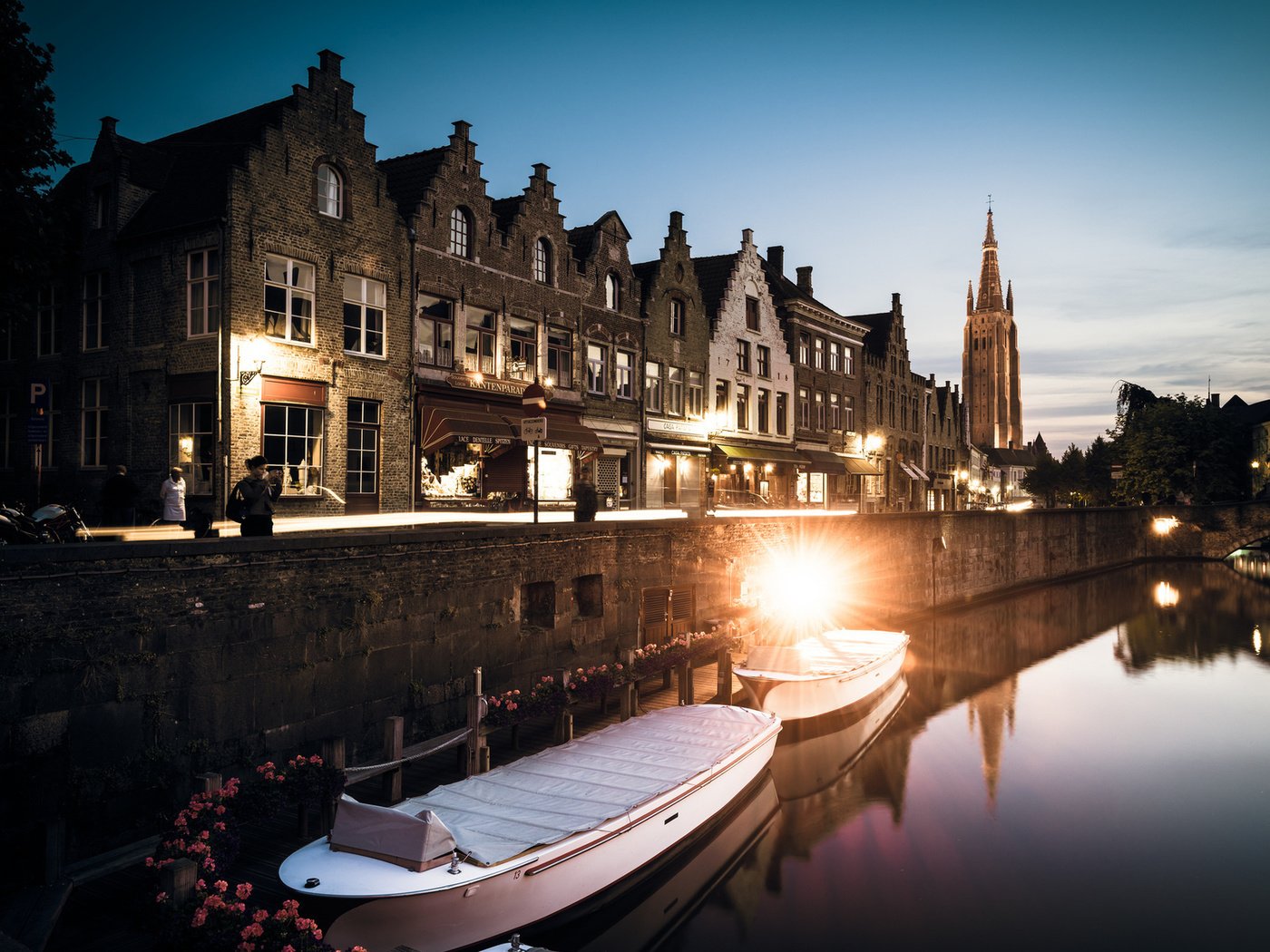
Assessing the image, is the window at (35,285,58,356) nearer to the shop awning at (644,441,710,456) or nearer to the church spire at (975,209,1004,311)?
the shop awning at (644,441,710,456)

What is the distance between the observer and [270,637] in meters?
11.7

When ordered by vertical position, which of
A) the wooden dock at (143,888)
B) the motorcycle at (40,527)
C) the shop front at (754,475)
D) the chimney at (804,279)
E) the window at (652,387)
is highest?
the chimney at (804,279)

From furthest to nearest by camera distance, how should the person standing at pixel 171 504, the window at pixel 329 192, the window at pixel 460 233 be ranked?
1. the window at pixel 460 233
2. the window at pixel 329 192
3. the person standing at pixel 171 504

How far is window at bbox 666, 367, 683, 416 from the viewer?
115 ft

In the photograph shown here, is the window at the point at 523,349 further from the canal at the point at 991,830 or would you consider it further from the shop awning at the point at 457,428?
the canal at the point at 991,830

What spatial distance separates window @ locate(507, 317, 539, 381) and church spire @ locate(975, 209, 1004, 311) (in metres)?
142

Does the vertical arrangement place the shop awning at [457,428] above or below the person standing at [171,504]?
above

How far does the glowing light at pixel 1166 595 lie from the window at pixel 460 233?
38893 millimetres

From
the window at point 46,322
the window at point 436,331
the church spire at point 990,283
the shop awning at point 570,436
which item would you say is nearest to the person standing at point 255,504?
the window at point 436,331

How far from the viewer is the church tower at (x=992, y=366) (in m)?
149

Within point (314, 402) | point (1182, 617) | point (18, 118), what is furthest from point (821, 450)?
point (18, 118)

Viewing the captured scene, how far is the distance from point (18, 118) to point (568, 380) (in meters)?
15.9

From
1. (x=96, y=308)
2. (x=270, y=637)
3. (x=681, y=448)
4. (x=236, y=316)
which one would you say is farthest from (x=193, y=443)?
(x=681, y=448)

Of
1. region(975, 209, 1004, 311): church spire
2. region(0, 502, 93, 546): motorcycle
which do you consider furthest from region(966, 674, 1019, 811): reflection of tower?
region(975, 209, 1004, 311): church spire
